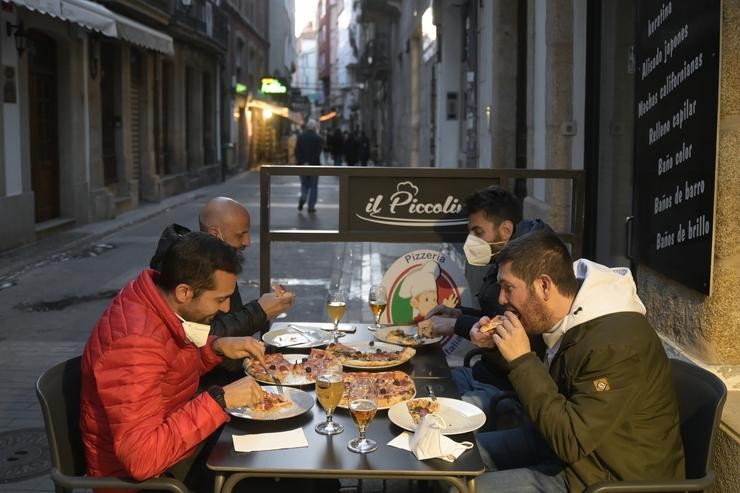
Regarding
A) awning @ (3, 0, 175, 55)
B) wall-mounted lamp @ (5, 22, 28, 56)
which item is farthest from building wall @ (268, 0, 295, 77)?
wall-mounted lamp @ (5, 22, 28, 56)

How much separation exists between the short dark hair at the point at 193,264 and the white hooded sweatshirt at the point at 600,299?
45.8 inches

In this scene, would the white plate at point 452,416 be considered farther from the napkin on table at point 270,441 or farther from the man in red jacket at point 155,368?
the man in red jacket at point 155,368

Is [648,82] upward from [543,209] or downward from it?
upward

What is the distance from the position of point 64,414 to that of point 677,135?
2.72 m

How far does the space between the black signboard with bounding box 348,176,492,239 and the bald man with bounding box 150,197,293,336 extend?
960mm

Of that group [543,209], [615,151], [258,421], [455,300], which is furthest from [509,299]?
[543,209]

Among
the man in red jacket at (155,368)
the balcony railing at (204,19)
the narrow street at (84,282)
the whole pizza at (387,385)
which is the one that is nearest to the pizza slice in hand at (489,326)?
the whole pizza at (387,385)

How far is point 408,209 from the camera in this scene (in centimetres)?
551

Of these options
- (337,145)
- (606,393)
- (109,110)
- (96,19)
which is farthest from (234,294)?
(337,145)

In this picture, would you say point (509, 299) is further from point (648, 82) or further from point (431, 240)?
point (431, 240)

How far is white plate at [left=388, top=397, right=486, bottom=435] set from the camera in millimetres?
3058

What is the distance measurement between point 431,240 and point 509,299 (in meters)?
2.49

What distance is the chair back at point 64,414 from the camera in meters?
3.05

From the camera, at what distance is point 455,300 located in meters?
5.37
